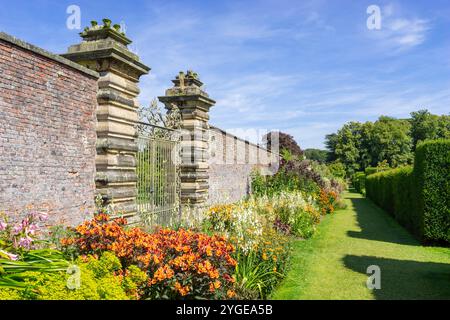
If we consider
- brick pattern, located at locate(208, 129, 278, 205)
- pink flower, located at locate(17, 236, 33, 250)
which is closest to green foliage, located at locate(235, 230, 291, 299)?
pink flower, located at locate(17, 236, 33, 250)

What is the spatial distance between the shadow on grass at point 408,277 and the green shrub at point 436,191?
2412 mm

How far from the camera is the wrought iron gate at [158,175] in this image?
8375 mm

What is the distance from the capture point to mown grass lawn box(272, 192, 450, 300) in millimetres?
6043

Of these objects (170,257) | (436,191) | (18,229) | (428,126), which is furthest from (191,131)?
(428,126)

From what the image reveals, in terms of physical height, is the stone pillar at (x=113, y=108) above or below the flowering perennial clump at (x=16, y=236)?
above

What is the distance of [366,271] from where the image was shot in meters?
7.26

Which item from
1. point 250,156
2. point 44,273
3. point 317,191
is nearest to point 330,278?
point 44,273

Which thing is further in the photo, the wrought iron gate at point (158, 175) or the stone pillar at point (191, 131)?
the stone pillar at point (191, 131)

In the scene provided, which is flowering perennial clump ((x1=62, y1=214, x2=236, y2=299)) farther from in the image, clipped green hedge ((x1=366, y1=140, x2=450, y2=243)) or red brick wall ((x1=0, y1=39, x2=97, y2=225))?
clipped green hedge ((x1=366, y1=140, x2=450, y2=243))

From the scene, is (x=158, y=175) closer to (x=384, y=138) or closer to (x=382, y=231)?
(x=382, y=231)

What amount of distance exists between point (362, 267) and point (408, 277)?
0.89 m

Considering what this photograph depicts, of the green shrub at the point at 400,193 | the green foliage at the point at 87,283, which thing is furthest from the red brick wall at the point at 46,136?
the green shrub at the point at 400,193

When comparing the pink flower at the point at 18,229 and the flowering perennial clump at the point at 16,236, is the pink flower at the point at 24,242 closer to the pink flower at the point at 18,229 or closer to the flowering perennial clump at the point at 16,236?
the flowering perennial clump at the point at 16,236
